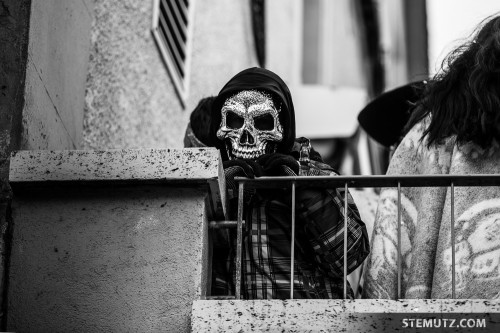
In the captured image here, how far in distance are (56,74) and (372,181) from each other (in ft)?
5.77

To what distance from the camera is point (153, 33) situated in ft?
26.7

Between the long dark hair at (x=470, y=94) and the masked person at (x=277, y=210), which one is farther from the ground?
the long dark hair at (x=470, y=94)

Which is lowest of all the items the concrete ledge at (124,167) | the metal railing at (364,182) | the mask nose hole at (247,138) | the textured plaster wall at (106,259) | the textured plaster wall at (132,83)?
the textured plaster wall at (106,259)

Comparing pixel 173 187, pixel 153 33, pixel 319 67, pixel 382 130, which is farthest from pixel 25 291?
pixel 319 67

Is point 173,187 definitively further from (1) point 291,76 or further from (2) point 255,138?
(1) point 291,76

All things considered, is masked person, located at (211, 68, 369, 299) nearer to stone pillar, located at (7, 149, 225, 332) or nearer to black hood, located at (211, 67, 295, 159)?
black hood, located at (211, 67, 295, 159)

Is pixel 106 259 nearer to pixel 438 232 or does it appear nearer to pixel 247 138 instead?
pixel 247 138

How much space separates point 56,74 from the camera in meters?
5.91

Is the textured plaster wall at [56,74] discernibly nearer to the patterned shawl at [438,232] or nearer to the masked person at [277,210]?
the masked person at [277,210]

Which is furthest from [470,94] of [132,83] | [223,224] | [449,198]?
[132,83]

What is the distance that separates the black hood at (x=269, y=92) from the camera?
5.33 meters

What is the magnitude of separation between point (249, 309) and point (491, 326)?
0.88m

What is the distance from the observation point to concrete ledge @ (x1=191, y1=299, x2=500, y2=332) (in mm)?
4598

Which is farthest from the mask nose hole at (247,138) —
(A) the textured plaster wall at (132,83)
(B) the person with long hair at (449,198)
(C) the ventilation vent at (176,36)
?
(C) the ventilation vent at (176,36)
